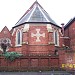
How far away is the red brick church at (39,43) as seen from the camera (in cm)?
3184

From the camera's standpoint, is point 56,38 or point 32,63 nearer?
point 32,63

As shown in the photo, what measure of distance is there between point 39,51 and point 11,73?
34.1 feet

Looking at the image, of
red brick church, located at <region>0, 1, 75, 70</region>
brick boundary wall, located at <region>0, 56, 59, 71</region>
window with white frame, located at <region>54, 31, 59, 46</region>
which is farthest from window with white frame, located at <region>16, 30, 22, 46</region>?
brick boundary wall, located at <region>0, 56, 59, 71</region>

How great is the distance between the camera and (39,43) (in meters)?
39.9

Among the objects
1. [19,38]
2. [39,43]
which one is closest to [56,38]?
[39,43]

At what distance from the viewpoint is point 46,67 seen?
3181 centimetres

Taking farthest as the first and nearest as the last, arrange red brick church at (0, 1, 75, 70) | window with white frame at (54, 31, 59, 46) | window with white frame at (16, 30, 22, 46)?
window with white frame at (54, 31, 59, 46) < window with white frame at (16, 30, 22, 46) < red brick church at (0, 1, 75, 70)

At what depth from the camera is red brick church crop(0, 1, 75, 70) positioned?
104 feet

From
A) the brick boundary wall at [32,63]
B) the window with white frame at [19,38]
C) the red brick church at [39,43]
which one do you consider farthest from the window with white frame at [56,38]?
the brick boundary wall at [32,63]

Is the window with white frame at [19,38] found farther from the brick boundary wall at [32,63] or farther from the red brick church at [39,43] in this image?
the brick boundary wall at [32,63]

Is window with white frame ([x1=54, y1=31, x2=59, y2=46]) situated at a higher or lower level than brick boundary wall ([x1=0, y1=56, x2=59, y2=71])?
higher

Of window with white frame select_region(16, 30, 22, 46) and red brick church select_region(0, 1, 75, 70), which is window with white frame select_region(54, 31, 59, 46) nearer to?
red brick church select_region(0, 1, 75, 70)

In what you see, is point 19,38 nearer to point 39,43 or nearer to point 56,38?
point 39,43

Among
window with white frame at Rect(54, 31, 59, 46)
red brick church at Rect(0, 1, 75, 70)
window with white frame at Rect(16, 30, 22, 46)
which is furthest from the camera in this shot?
window with white frame at Rect(54, 31, 59, 46)
